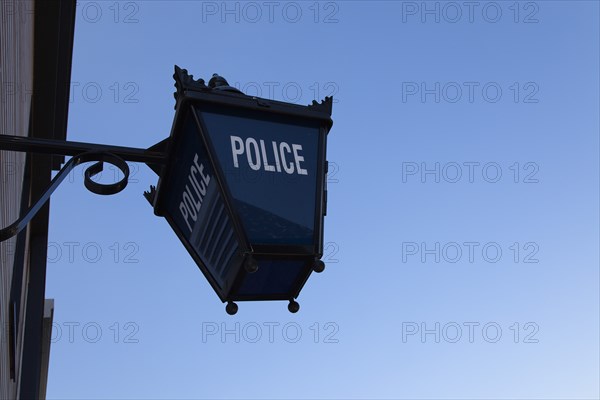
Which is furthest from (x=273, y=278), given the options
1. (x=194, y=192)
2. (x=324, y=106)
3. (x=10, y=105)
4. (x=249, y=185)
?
(x=10, y=105)

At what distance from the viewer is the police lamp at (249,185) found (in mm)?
2141

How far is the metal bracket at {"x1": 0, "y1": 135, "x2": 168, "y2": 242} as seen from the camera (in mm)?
2256

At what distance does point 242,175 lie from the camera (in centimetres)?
220

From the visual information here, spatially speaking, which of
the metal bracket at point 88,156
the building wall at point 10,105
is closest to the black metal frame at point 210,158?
the metal bracket at point 88,156

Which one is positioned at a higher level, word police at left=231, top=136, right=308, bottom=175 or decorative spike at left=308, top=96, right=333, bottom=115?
decorative spike at left=308, top=96, right=333, bottom=115

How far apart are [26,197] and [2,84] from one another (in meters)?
3.00

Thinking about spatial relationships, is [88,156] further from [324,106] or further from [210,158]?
[324,106]

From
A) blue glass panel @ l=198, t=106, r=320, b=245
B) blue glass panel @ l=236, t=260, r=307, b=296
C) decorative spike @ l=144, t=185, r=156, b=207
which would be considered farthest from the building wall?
blue glass panel @ l=236, t=260, r=307, b=296

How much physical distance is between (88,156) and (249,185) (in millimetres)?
605

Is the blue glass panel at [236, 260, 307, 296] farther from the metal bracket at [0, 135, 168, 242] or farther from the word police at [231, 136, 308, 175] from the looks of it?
the metal bracket at [0, 135, 168, 242]

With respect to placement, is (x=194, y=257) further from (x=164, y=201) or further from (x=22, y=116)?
(x=22, y=116)

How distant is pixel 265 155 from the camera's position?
226 cm

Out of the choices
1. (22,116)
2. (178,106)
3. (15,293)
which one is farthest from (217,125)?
(15,293)

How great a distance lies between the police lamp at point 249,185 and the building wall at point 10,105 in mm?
1749
